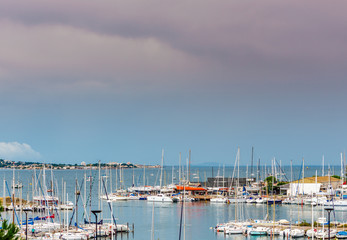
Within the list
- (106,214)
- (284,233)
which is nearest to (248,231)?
Answer: (284,233)

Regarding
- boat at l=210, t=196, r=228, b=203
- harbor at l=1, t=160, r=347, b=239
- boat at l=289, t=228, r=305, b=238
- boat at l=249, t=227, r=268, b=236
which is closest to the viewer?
boat at l=289, t=228, r=305, b=238

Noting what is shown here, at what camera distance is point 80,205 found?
346 feet

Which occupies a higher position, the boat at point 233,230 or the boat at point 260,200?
the boat at point 260,200

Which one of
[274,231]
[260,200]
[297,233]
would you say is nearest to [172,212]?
[260,200]

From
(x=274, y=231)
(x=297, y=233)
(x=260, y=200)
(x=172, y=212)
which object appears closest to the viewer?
(x=297, y=233)

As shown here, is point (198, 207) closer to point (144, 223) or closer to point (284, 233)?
point (144, 223)

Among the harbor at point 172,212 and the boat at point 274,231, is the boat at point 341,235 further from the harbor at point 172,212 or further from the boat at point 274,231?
the boat at point 274,231

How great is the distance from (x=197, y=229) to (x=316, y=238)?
19.5 meters

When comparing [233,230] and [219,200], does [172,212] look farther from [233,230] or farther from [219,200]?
[233,230]

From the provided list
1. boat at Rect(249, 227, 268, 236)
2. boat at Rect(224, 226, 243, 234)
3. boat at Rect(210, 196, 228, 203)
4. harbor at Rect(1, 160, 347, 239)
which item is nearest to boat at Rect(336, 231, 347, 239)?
harbor at Rect(1, 160, 347, 239)

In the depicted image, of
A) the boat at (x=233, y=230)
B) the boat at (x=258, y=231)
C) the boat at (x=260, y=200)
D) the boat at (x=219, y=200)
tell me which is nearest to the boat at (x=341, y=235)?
the boat at (x=258, y=231)

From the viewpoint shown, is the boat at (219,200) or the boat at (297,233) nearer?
the boat at (297,233)

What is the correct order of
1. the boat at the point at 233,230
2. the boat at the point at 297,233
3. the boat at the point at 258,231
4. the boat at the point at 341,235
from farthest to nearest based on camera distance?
1. the boat at the point at 233,230
2. the boat at the point at 258,231
3. the boat at the point at 297,233
4. the boat at the point at 341,235

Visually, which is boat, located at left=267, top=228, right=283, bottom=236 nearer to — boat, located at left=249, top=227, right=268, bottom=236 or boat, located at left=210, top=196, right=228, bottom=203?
boat, located at left=249, top=227, right=268, bottom=236
